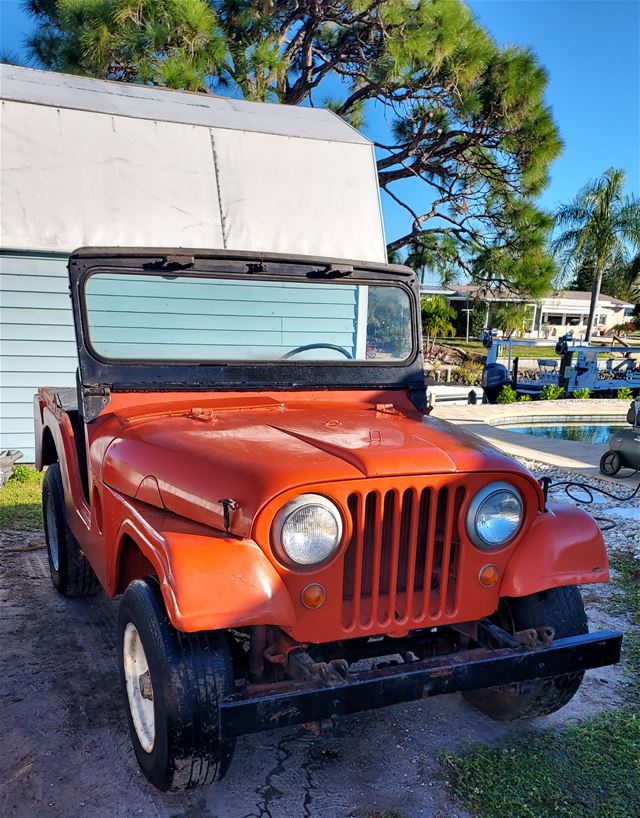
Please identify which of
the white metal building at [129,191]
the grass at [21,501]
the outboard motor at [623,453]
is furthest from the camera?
the outboard motor at [623,453]

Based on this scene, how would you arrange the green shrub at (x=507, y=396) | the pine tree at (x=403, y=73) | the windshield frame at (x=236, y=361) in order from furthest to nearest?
the green shrub at (x=507, y=396)
the pine tree at (x=403, y=73)
the windshield frame at (x=236, y=361)

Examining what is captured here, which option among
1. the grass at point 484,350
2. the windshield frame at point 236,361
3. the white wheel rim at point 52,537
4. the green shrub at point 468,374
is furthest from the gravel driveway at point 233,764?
the grass at point 484,350

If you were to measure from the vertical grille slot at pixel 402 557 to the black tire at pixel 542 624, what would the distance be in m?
0.42

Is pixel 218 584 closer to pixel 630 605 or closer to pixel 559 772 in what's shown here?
pixel 559 772

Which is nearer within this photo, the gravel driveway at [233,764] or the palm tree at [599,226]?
the gravel driveway at [233,764]

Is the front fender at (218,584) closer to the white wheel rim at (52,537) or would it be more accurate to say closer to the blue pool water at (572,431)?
the white wheel rim at (52,537)

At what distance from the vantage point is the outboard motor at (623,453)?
7598 mm

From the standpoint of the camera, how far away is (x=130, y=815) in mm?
2354

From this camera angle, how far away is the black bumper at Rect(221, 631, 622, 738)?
2066 mm

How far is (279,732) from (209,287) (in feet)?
6.48

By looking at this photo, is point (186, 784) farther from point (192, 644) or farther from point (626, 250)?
point (626, 250)

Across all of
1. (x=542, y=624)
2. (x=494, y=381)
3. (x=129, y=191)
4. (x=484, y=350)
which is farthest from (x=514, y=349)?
(x=542, y=624)

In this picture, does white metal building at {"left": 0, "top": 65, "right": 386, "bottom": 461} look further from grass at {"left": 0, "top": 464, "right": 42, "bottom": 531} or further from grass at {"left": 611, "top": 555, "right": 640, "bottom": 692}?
grass at {"left": 611, "top": 555, "right": 640, "bottom": 692}

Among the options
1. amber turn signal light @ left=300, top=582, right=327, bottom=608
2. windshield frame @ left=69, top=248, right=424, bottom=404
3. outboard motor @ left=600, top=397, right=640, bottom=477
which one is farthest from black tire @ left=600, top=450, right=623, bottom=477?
amber turn signal light @ left=300, top=582, right=327, bottom=608
